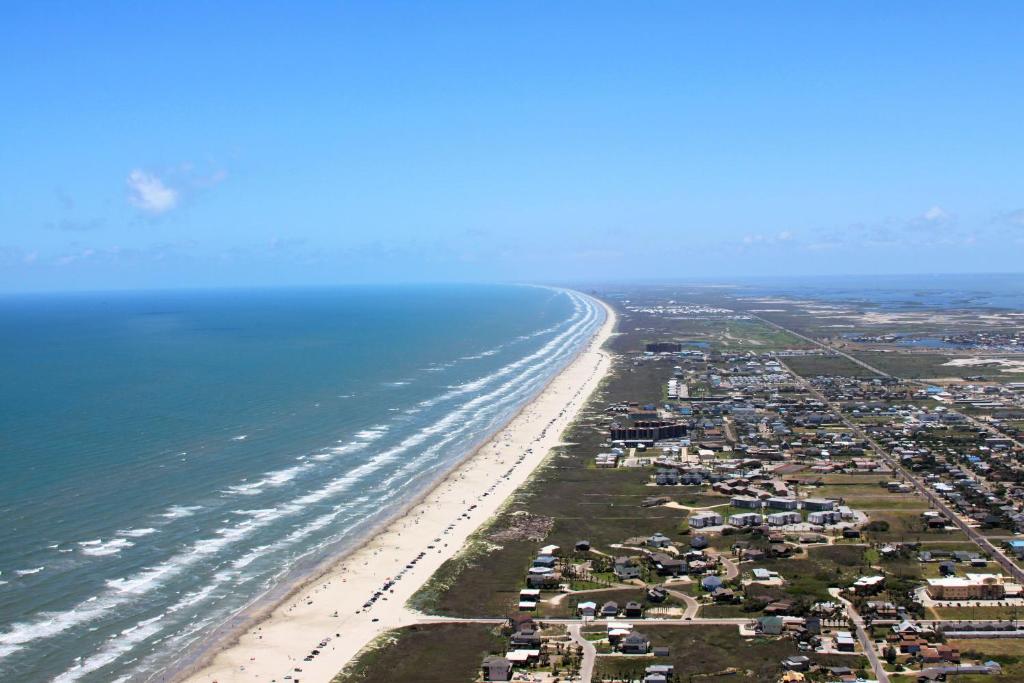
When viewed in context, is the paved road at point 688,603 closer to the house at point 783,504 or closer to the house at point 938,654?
the house at point 938,654

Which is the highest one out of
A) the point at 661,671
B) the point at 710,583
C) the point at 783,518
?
the point at 783,518

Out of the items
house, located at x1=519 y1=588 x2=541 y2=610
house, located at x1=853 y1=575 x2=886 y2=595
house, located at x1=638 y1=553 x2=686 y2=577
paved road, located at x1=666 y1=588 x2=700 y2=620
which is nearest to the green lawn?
house, located at x1=519 y1=588 x2=541 y2=610

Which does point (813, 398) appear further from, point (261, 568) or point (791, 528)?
point (261, 568)

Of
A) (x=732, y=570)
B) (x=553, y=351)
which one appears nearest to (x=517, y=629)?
(x=732, y=570)

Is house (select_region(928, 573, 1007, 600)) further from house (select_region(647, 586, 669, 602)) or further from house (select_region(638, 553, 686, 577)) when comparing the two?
house (select_region(647, 586, 669, 602))

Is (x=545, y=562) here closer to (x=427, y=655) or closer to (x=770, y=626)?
(x=427, y=655)

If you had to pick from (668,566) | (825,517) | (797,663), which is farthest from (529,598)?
(825,517)
